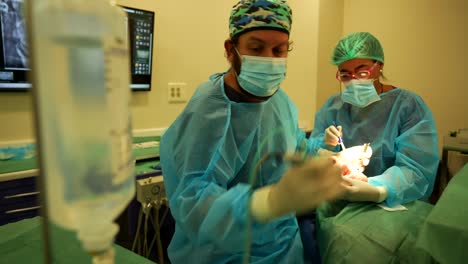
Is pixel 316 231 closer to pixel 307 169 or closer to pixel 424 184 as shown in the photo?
pixel 424 184

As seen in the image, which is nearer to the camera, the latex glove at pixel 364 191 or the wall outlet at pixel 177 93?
the latex glove at pixel 364 191

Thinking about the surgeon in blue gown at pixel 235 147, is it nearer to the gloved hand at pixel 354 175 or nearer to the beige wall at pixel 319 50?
the gloved hand at pixel 354 175

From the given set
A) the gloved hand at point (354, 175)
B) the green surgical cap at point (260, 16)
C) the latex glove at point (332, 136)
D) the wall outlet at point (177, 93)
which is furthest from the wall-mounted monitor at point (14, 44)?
the gloved hand at point (354, 175)

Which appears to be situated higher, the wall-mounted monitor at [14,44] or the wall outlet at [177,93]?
the wall-mounted monitor at [14,44]

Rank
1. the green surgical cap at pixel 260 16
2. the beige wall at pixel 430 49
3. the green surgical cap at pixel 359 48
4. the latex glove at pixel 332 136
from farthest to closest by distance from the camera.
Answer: the beige wall at pixel 430 49 < the green surgical cap at pixel 359 48 < the latex glove at pixel 332 136 < the green surgical cap at pixel 260 16

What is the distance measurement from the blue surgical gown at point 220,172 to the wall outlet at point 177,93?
1.22 meters

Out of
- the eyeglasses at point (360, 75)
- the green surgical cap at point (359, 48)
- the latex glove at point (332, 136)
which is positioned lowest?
the latex glove at point (332, 136)

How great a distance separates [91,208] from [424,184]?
4.66ft

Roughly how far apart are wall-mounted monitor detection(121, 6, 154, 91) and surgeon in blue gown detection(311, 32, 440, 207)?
1.11 meters

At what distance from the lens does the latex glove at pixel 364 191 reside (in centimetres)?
128

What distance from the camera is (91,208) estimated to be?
404 mm

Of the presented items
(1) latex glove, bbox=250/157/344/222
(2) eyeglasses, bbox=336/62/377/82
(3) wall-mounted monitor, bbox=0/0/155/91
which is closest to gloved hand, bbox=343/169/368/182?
(2) eyeglasses, bbox=336/62/377/82

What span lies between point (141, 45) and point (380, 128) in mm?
1414

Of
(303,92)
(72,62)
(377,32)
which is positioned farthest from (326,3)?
(72,62)
